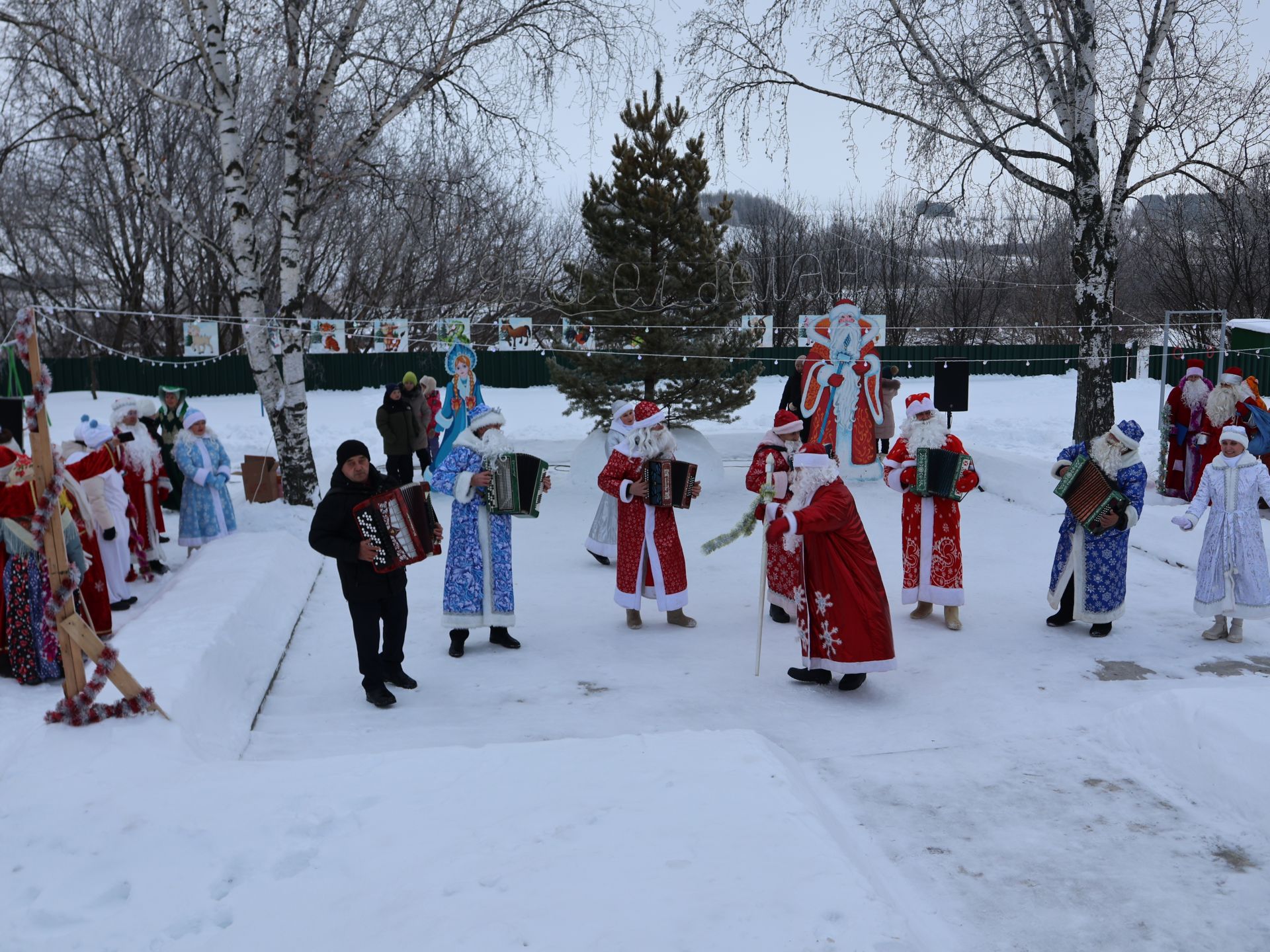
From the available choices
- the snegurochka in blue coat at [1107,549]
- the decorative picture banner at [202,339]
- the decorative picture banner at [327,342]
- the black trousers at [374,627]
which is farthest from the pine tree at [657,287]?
the decorative picture banner at [202,339]

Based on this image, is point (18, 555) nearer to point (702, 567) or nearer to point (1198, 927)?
point (702, 567)

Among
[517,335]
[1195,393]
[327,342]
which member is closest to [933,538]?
[1195,393]

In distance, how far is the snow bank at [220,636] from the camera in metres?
5.74

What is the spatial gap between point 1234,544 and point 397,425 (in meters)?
9.28

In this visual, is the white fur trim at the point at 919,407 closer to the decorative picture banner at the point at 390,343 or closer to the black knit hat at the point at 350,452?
the black knit hat at the point at 350,452

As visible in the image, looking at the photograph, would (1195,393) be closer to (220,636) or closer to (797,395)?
(797,395)

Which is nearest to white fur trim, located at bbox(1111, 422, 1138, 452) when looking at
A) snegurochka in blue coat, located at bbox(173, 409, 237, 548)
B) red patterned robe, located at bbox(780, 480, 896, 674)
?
red patterned robe, located at bbox(780, 480, 896, 674)

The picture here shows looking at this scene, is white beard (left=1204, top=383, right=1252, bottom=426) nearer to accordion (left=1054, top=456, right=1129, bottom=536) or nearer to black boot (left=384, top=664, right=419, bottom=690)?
accordion (left=1054, top=456, right=1129, bottom=536)

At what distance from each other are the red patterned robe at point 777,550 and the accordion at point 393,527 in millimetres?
2640

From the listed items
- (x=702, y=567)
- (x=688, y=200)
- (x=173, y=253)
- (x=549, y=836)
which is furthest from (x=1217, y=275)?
(x=549, y=836)

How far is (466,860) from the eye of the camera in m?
3.96

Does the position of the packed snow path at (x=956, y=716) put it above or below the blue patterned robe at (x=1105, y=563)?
below

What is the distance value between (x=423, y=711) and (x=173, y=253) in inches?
940

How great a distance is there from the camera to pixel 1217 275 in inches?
1057
